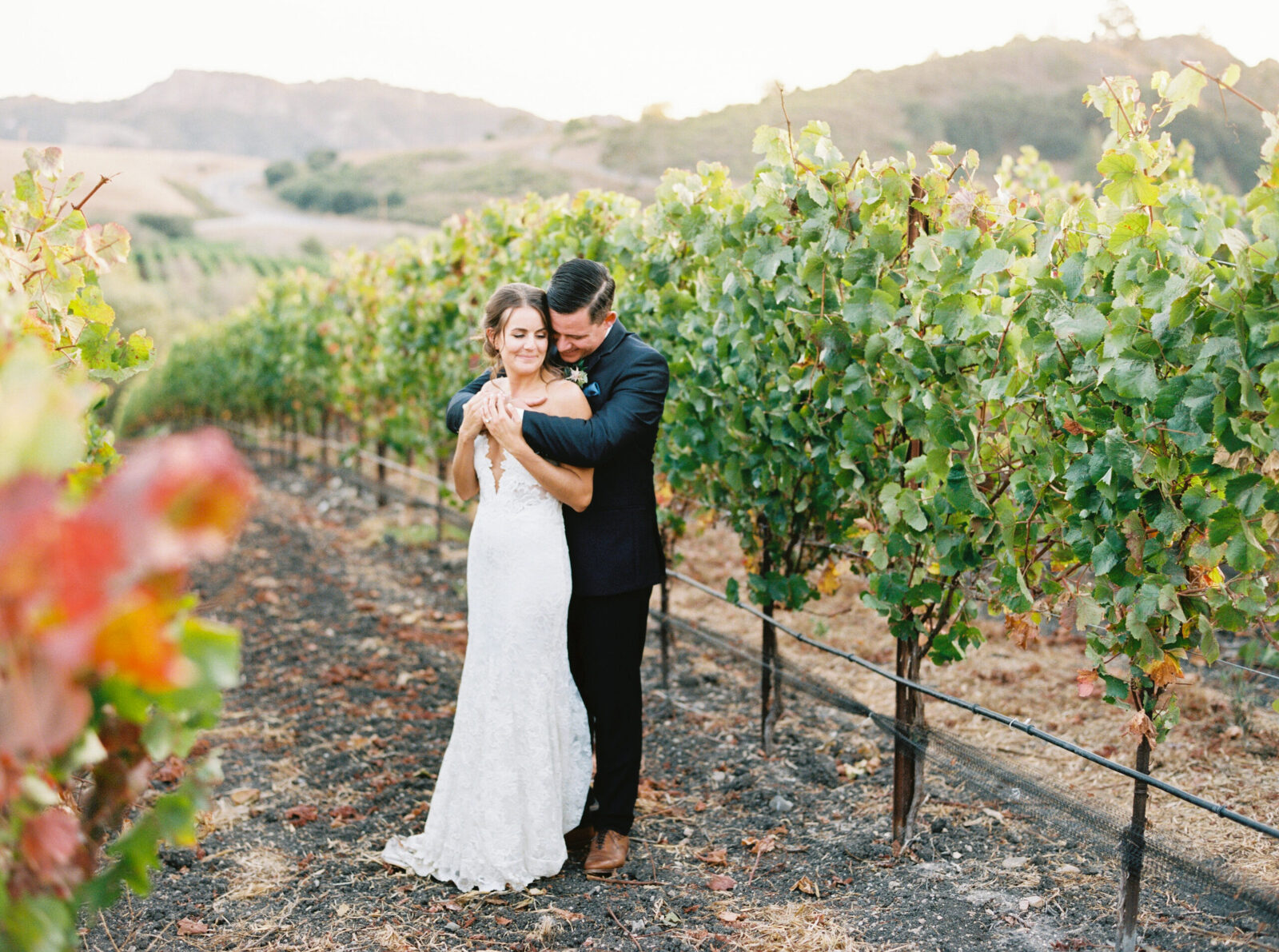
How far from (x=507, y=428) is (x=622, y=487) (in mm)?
507

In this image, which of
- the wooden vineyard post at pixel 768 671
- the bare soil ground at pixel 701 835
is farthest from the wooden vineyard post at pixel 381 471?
the wooden vineyard post at pixel 768 671

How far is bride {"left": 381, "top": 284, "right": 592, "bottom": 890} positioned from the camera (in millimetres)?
3404

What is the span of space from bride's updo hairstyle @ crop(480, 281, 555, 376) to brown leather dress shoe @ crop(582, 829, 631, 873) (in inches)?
71.7

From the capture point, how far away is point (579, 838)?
377 cm

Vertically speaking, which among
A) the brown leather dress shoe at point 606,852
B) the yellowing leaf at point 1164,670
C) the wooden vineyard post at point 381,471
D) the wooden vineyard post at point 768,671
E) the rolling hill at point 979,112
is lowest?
the wooden vineyard post at point 381,471

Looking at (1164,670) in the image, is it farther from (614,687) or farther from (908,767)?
(614,687)

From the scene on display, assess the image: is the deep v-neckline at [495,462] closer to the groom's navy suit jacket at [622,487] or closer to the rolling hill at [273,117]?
the groom's navy suit jacket at [622,487]

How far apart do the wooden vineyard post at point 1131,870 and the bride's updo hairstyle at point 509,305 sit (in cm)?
240

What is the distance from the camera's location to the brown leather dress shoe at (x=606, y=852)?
3562 millimetres

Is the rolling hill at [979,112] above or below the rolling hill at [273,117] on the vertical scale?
below

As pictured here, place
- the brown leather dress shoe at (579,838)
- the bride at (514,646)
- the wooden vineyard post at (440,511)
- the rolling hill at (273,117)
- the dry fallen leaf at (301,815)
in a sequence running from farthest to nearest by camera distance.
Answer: the rolling hill at (273,117) → the wooden vineyard post at (440,511) → the dry fallen leaf at (301,815) → the brown leather dress shoe at (579,838) → the bride at (514,646)

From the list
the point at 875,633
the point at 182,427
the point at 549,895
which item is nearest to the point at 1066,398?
the point at 549,895

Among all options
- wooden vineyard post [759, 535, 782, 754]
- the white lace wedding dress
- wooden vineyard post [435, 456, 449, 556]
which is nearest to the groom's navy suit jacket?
the white lace wedding dress

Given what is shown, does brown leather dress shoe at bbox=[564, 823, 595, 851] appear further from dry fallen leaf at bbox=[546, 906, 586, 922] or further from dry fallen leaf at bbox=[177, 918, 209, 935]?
dry fallen leaf at bbox=[177, 918, 209, 935]
